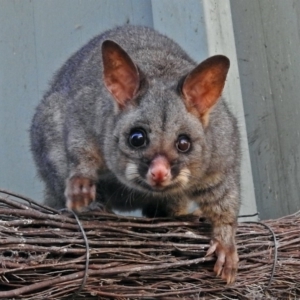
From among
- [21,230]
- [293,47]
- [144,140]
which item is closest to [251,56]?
[293,47]

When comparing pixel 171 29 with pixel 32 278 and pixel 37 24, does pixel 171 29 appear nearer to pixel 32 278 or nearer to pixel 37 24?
pixel 37 24

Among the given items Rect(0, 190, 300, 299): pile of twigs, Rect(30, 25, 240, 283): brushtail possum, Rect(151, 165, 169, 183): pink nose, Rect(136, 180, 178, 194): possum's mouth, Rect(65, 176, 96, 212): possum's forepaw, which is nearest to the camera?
Rect(0, 190, 300, 299): pile of twigs

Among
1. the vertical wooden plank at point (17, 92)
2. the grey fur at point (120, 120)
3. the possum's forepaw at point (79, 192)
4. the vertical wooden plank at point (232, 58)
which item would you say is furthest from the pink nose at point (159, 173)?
the vertical wooden plank at point (17, 92)

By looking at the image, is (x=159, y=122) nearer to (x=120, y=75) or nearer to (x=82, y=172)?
(x=120, y=75)

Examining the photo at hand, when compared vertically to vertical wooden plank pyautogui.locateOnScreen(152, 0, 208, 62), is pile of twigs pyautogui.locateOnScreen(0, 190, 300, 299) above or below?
below

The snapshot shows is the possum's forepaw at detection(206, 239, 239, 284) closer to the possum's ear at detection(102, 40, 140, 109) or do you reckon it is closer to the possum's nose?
the possum's nose

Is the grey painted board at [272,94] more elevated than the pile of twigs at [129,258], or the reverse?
the grey painted board at [272,94]

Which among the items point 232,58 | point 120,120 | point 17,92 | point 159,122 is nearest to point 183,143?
point 159,122

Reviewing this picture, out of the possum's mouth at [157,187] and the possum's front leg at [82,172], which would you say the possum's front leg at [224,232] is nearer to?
the possum's mouth at [157,187]

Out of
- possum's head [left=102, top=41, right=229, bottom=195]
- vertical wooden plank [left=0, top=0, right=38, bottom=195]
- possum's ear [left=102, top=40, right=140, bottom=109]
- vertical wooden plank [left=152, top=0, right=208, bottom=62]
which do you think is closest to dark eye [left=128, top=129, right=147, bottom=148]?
possum's head [left=102, top=41, right=229, bottom=195]
